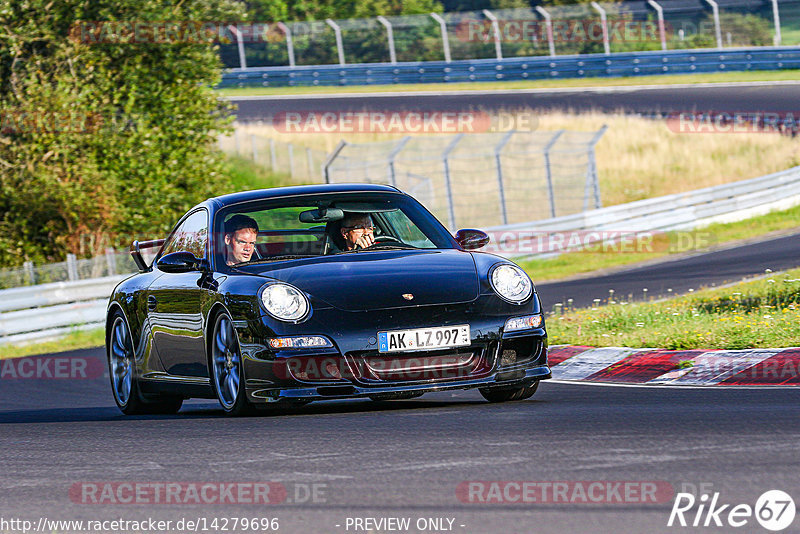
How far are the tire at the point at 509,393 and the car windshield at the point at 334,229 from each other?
1.03 metres

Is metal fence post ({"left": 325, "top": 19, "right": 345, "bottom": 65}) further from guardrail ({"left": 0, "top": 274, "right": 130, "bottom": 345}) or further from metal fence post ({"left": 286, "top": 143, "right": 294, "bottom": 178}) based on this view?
guardrail ({"left": 0, "top": 274, "right": 130, "bottom": 345})

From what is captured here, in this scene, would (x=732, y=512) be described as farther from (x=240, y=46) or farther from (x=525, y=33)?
(x=240, y=46)

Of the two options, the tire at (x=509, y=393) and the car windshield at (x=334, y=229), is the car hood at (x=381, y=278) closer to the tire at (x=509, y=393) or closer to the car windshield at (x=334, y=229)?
the car windshield at (x=334, y=229)

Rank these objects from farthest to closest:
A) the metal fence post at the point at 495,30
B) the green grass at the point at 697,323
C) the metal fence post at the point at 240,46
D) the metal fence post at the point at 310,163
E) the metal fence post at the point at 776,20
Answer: the metal fence post at the point at 240,46 < the metal fence post at the point at 495,30 < the metal fence post at the point at 776,20 < the metal fence post at the point at 310,163 < the green grass at the point at 697,323

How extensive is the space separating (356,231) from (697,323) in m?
3.84

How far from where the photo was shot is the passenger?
8.73 meters

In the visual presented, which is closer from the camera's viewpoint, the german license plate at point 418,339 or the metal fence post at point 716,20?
the german license plate at point 418,339

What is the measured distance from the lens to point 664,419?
693 cm

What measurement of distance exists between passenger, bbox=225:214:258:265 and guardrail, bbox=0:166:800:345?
1123cm

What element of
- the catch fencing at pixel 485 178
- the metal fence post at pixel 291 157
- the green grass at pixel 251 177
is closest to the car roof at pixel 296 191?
the catch fencing at pixel 485 178

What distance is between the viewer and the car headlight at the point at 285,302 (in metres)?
7.70

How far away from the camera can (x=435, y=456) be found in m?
6.09

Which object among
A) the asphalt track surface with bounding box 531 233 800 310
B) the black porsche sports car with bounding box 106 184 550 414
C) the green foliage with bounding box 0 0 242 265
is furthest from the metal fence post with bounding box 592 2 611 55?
the black porsche sports car with bounding box 106 184 550 414

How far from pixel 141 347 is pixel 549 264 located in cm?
1534
